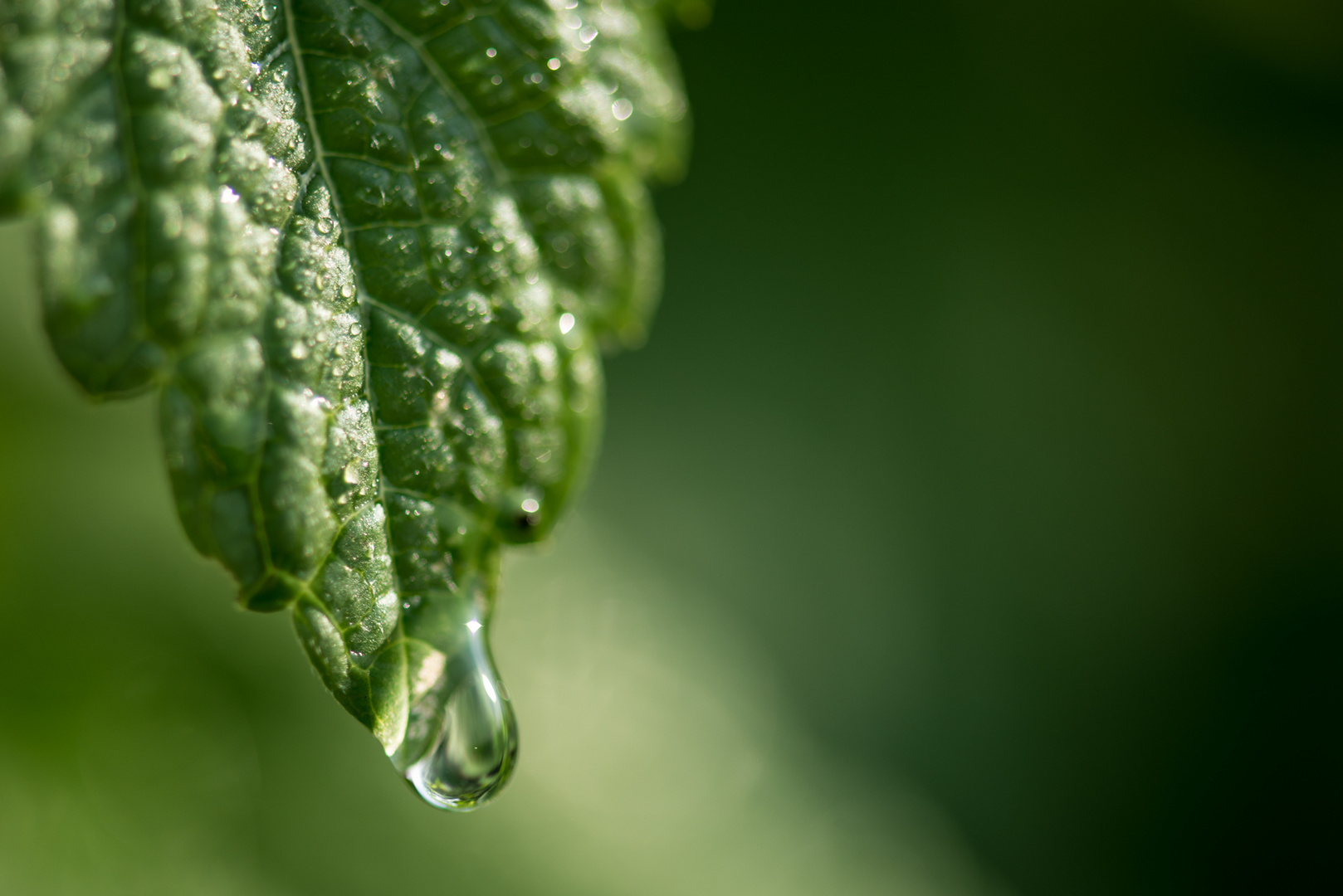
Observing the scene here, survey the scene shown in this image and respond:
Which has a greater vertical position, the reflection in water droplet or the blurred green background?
the reflection in water droplet

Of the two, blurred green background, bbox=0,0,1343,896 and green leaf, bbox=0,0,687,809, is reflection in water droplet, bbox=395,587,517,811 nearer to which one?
green leaf, bbox=0,0,687,809

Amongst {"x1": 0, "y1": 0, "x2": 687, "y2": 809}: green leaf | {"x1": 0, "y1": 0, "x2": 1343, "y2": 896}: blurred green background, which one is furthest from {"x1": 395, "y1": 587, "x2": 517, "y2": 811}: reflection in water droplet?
{"x1": 0, "y1": 0, "x2": 1343, "y2": 896}: blurred green background

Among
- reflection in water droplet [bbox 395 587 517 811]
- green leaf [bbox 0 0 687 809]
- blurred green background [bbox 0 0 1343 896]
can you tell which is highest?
green leaf [bbox 0 0 687 809]

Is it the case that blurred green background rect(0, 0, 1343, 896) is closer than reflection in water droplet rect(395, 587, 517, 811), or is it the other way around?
reflection in water droplet rect(395, 587, 517, 811)

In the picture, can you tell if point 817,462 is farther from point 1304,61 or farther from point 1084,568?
point 1304,61

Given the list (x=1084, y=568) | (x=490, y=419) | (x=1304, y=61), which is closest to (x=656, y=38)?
(x=490, y=419)

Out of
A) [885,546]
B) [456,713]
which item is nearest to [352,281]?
[456,713]

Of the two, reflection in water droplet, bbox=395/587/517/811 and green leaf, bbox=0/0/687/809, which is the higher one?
green leaf, bbox=0/0/687/809
